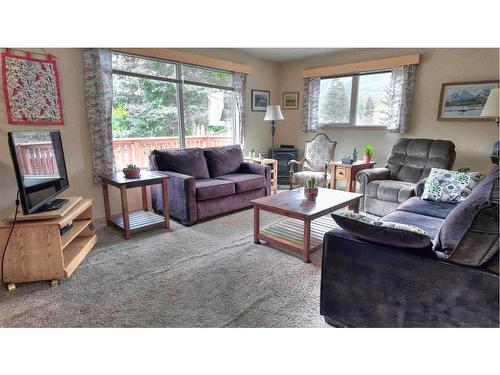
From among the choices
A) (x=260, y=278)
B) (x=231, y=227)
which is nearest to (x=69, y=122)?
(x=231, y=227)

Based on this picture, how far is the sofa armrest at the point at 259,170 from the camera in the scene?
159 inches

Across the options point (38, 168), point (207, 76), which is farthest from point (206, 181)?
point (207, 76)

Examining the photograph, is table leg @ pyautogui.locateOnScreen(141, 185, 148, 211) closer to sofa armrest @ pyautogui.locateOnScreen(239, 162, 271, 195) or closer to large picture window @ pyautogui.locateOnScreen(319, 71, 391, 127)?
sofa armrest @ pyautogui.locateOnScreen(239, 162, 271, 195)

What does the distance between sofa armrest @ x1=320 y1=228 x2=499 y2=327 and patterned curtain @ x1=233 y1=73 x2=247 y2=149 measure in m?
3.70

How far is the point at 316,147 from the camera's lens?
476 centimetres

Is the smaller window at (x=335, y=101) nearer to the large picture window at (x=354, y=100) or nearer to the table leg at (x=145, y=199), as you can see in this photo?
the large picture window at (x=354, y=100)

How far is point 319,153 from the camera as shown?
4.71 meters

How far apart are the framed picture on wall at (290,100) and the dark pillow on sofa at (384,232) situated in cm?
437

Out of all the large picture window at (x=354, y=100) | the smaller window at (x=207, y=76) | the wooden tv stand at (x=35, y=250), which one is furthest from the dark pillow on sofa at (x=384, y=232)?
the large picture window at (x=354, y=100)

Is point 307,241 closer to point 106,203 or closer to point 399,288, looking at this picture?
point 399,288

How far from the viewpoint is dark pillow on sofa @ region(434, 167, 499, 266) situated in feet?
3.79

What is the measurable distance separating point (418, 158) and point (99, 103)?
3.87m

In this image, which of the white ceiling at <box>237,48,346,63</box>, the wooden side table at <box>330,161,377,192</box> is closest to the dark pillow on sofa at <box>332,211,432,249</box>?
the wooden side table at <box>330,161,377,192</box>
